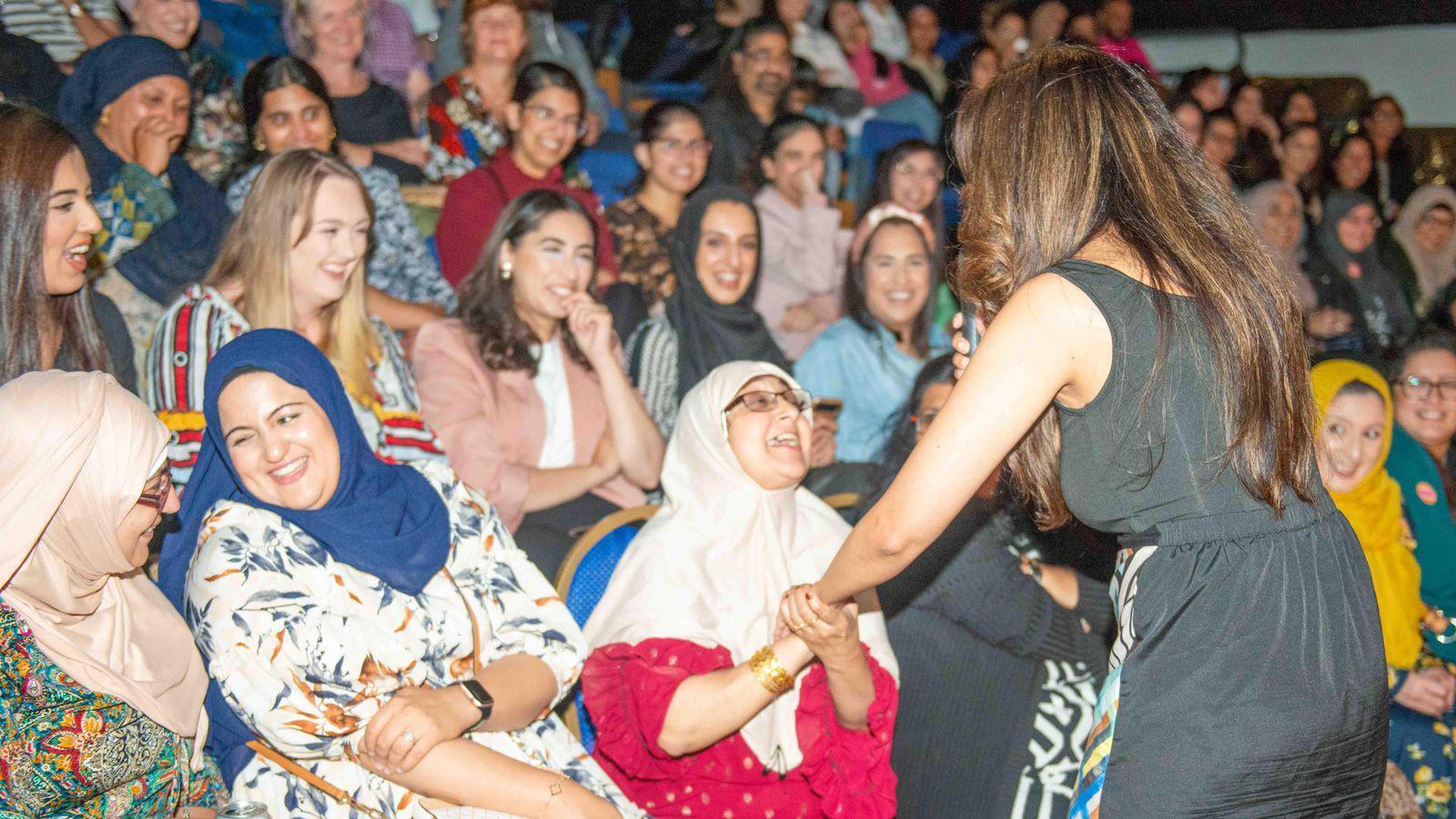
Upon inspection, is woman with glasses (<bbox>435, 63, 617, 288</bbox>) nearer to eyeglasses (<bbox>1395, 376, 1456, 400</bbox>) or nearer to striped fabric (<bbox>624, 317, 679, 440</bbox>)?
striped fabric (<bbox>624, 317, 679, 440</bbox>)

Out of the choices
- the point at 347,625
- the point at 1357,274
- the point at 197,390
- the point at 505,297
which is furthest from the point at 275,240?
the point at 1357,274

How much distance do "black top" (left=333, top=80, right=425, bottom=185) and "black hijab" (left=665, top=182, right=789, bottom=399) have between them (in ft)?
3.84

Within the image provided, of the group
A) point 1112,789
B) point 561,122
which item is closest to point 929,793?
point 1112,789

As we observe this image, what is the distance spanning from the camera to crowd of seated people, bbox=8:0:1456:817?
79.4 inches

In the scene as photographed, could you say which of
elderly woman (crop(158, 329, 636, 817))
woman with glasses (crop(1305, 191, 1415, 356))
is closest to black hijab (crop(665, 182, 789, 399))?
elderly woman (crop(158, 329, 636, 817))

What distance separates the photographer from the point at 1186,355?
1.65 metres

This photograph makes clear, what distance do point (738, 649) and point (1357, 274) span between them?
549cm

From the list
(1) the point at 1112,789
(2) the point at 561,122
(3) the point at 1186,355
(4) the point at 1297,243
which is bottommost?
(1) the point at 1112,789

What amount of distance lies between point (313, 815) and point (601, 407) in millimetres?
1625

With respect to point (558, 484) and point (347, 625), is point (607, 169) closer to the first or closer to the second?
point (558, 484)

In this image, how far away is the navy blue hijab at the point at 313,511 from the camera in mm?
2145

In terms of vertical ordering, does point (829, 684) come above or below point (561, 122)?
below

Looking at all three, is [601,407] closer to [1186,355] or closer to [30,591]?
[30,591]

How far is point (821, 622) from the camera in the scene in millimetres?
2090
